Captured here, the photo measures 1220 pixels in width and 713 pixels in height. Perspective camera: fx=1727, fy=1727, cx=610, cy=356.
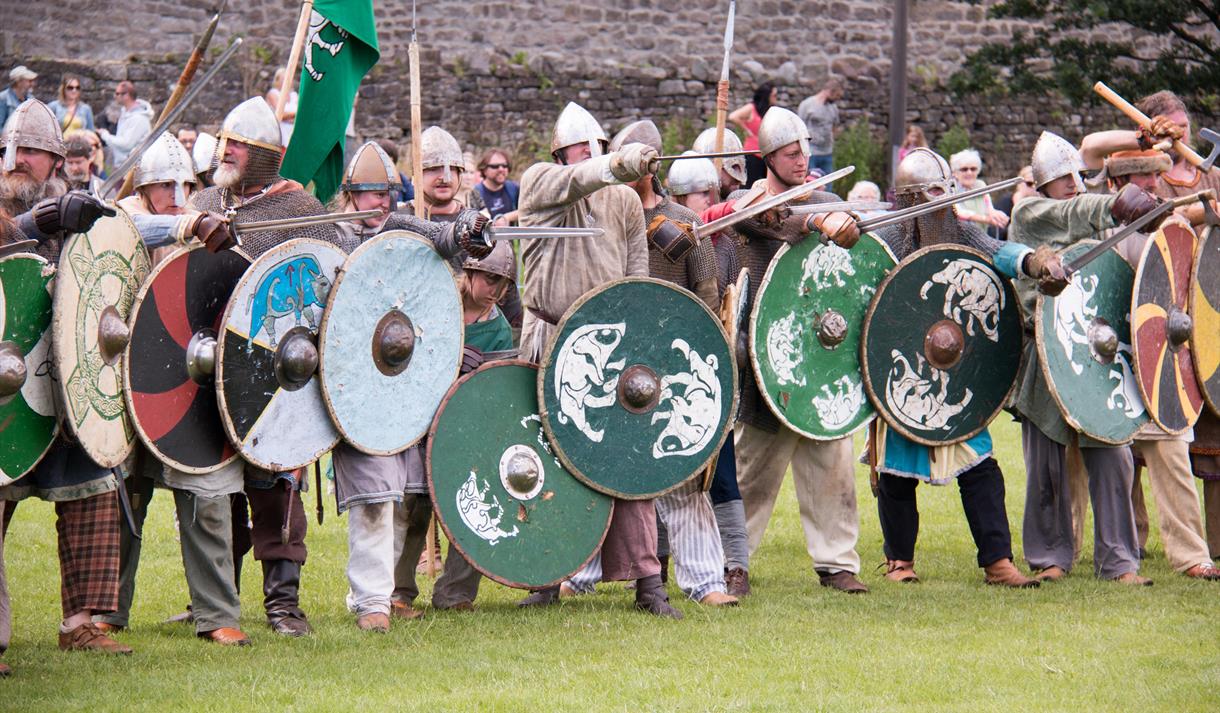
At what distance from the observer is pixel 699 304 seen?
6258 mm

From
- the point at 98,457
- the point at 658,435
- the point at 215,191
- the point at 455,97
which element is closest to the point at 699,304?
the point at 658,435

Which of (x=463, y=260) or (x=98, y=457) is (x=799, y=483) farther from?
(x=98, y=457)

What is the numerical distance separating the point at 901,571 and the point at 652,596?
133cm

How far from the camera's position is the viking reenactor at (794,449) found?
265 inches

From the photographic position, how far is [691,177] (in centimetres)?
736

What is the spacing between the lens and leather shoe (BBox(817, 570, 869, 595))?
6.79 metres

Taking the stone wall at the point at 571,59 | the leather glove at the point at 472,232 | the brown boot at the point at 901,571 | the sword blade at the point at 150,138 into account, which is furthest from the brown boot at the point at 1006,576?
the stone wall at the point at 571,59

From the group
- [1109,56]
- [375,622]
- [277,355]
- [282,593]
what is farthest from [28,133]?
[1109,56]

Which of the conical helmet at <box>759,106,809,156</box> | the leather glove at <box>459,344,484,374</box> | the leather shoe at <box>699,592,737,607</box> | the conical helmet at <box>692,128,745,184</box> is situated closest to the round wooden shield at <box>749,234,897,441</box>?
the conical helmet at <box>759,106,809,156</box>

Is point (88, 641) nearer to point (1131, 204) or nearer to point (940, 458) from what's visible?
point (940, 458)

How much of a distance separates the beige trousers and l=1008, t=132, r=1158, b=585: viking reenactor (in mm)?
796

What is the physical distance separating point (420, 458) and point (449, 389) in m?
0.32

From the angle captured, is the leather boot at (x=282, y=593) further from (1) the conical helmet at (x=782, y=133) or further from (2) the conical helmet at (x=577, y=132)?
(1) the conical helmet at (x=782, y=133)

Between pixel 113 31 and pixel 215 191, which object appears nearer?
pixel 215 191
